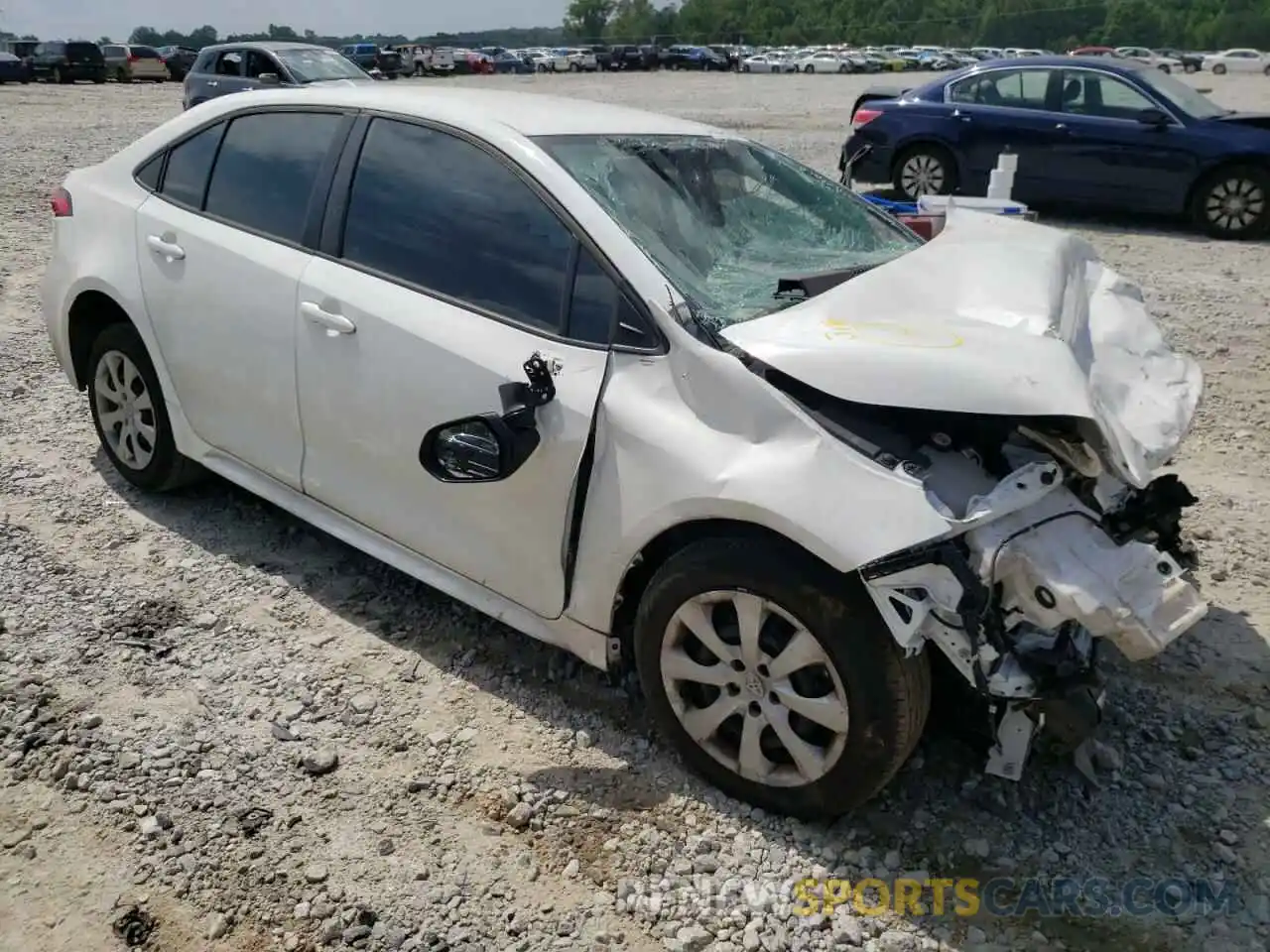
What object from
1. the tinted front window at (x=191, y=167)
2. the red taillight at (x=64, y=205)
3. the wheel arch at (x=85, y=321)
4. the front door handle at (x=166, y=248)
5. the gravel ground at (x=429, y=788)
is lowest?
the gravel ground at (x=429, y=788)

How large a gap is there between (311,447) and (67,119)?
20655mm

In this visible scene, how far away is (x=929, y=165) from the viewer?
11.2m

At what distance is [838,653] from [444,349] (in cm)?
140

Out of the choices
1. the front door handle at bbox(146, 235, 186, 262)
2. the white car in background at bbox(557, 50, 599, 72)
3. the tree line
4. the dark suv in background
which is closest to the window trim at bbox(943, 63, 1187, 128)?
the front door handle at bbox(146, 235, 186, 262)

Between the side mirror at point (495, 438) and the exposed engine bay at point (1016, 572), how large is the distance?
0.63m

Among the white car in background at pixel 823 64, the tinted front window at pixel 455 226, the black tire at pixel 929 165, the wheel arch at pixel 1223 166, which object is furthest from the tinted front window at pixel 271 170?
the white car in background at pixel 823 64

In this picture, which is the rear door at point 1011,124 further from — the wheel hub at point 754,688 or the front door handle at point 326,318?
the wheel hub at point 754,688

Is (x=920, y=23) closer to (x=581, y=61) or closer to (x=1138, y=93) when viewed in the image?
(x=581, y=61)

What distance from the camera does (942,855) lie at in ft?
8.93

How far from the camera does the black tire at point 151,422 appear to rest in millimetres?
4164

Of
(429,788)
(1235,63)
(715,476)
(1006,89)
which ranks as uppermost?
(1235,63)

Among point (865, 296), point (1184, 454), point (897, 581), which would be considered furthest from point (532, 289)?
point (1184, 454)

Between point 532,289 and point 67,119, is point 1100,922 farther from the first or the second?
point 67,119

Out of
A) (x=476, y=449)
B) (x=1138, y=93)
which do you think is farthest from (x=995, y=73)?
(x=476, y=449)
